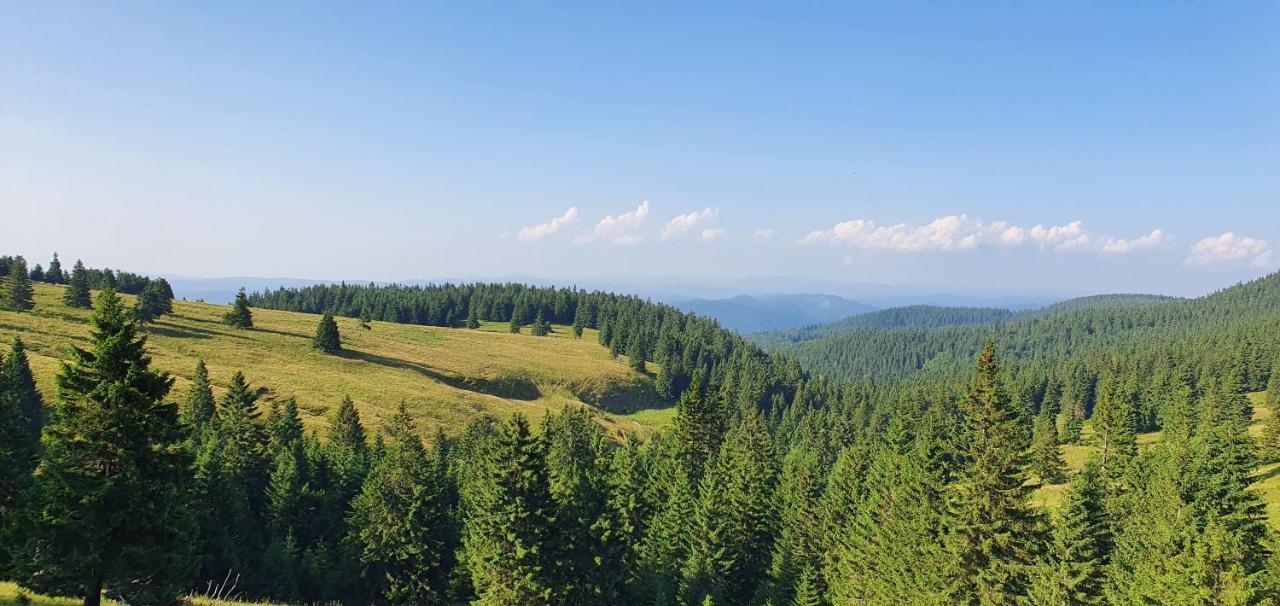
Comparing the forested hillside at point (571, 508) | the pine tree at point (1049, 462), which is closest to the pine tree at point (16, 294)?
the forested hillside at point (571, 508)

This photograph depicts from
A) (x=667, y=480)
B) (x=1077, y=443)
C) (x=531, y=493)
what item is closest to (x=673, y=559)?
(x=667, y=480)

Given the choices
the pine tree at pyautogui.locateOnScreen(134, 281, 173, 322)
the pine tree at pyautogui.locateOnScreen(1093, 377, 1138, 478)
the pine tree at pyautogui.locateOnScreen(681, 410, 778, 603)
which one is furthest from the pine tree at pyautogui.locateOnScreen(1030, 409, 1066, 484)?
the pine tree at pyautogui.locateOnScreen(134, 281, 173, 322)

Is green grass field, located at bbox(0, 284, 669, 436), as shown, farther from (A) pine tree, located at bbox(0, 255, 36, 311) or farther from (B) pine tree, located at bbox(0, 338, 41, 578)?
(B) pine tree, located at bbox(0, 338, 41, 578)

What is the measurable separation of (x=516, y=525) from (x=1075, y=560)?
995 inches

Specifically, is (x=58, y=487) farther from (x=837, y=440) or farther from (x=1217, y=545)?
(x=837, y=440)

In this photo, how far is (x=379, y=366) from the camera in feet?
321

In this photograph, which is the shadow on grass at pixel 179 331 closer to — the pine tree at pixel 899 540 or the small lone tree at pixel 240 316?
the small lone tree at pixel 240 316

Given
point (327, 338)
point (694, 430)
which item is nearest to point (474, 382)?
point (327, 338)

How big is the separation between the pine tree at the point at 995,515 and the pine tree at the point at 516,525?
1956 cm

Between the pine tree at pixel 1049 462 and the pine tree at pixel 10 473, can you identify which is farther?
the pine tree at pixel 1049 462

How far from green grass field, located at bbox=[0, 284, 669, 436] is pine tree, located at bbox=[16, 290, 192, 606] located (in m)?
44.8

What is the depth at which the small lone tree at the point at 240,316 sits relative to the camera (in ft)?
330

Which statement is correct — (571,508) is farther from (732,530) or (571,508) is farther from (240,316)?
(240,316)

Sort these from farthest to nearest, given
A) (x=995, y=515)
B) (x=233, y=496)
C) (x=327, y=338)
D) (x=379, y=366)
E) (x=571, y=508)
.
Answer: (x=327, y=338)
(x=379, y=366)
(x=233, y=496)
(x=571, y=508)
(x=995, y=515)
